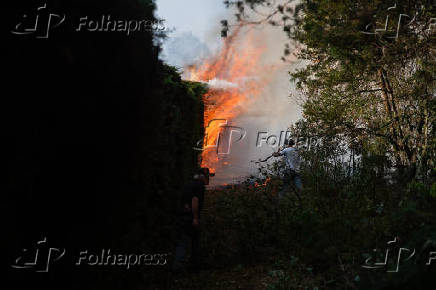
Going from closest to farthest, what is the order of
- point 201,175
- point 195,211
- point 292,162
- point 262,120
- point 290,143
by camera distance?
point 195,211, point 201,175, point 292,162, point 290,143, point 262,120

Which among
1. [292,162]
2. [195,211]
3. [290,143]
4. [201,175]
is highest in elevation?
[290,143]

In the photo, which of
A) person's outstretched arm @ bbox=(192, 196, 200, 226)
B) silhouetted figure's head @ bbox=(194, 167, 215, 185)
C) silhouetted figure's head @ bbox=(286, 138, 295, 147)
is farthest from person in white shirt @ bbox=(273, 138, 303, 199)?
person's outstretched arm @ bbox=(192, 196, 200, 226)

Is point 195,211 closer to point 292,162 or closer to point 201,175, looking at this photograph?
point 201,175

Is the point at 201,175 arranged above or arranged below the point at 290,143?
below

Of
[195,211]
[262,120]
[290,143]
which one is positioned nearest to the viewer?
[195,211]

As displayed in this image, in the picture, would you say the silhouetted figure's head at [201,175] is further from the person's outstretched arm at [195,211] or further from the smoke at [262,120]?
the smoke at [262,120]

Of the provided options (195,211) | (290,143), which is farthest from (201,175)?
(290,143)

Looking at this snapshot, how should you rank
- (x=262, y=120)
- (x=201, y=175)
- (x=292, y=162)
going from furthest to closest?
(x=262, y=120) → (x=292, y=162) → (x=201, y=175)

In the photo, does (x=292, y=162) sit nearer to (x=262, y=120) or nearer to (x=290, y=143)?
(x=290, y=143)

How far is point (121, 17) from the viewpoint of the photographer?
3.46 meters

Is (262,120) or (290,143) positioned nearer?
(290,143)

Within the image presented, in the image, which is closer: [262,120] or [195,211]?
[195,211]

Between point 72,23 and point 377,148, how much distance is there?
9.84 metres

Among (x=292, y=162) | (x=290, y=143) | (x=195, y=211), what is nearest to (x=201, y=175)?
(x=195, y=211)
